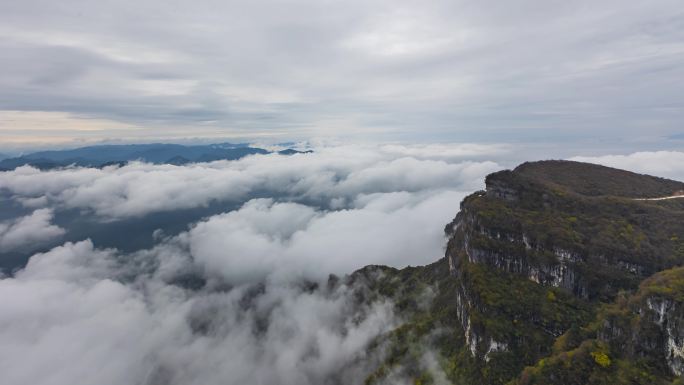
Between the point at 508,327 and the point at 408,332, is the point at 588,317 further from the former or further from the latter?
the point at 408,332

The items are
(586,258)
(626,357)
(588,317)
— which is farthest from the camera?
(586,258)

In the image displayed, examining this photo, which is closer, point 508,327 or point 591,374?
point 591,374

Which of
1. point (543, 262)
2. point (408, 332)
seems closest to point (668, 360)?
point (543, 262)

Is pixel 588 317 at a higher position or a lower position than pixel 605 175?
lower

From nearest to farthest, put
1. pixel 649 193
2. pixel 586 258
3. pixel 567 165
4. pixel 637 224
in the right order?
pixel 586 258
pixel 637 224
pixel 649 193
pixel 567 165


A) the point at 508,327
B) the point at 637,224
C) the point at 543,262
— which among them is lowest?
the point at 508,327

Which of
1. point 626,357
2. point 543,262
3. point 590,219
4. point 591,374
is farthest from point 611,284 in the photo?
point 591,374

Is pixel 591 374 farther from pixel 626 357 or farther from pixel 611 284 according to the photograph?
pixel 611 284
